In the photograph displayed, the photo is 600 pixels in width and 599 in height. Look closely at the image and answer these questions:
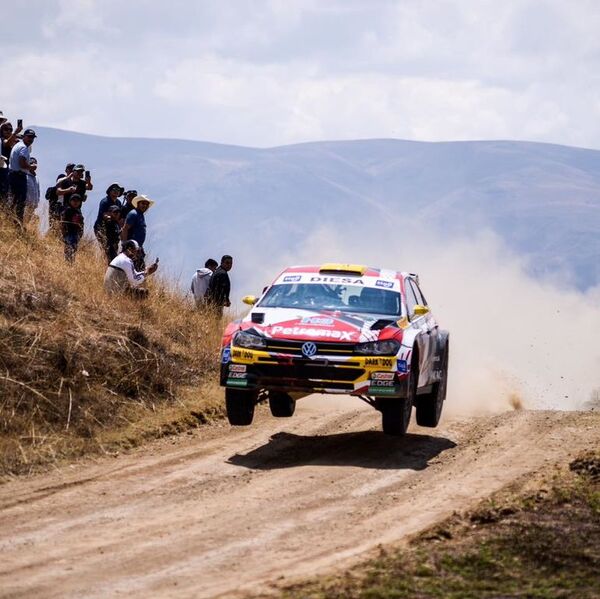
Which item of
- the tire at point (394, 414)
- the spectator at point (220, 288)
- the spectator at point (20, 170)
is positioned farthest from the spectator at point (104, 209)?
the tire at point (394, 414)

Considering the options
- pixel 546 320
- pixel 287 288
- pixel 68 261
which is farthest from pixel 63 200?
pixel 546 320

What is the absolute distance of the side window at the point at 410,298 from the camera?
46.5 ft

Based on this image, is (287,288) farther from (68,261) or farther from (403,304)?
(68,261)

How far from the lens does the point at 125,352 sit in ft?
49.8

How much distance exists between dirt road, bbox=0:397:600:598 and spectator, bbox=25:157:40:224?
617cm

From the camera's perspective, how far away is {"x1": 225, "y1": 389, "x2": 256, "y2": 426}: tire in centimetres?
1327

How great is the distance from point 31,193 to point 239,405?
7.64m

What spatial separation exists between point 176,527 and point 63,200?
38.3 feet

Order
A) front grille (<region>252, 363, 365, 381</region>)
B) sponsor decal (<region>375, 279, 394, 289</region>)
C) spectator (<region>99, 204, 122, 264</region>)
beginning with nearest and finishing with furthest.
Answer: front grille (<region>252, 363, 365, 381</region>)
sponsor decal (<region>375, 279, 394, 289</region>)
spectator (<region>99, 204, 122, 264</region>)

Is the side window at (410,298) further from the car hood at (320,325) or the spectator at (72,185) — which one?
the spectator at (72,185)

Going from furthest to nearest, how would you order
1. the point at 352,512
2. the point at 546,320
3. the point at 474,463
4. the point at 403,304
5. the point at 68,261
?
the point at 546,320
the point at 68,261
the point at 403,304
the point at 474,463
the point at 352,512

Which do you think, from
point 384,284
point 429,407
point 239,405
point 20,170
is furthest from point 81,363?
point 20,170

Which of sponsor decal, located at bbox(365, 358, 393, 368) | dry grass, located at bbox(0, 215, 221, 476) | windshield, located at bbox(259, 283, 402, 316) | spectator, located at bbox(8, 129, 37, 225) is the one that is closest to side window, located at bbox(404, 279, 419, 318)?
windshield, located at bbox(259, 283, 402, 316)

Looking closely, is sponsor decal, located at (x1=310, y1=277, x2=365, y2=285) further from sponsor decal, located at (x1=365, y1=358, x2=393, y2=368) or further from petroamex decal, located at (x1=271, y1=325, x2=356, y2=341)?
sponsor decal, located at (x1=365, y1=358, x2=393, y2=368)
